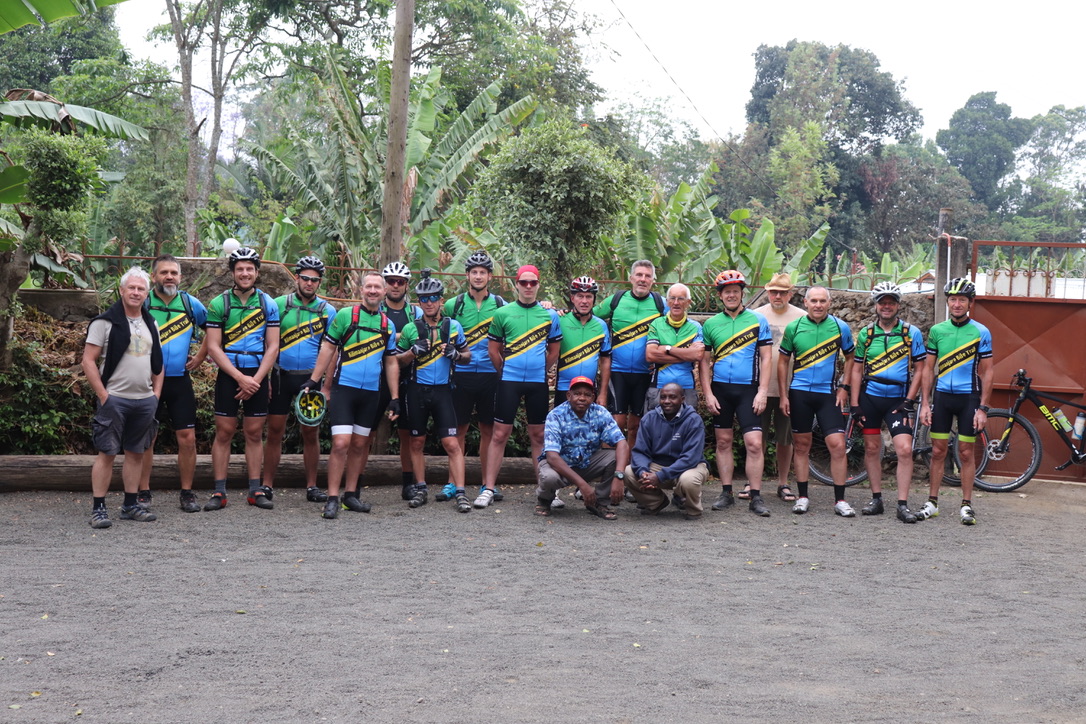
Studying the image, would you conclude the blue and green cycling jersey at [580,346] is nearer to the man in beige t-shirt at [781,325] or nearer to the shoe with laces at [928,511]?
the man in beige t-shirt at [781,325]

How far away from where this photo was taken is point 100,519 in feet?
24.4

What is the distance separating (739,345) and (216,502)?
4.48m

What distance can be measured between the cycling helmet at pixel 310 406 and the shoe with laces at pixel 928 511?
4.99 metres

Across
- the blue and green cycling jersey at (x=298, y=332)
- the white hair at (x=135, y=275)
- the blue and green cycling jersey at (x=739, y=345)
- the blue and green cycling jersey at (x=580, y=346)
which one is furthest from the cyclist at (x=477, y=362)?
the white hair at (x=135, y=275)

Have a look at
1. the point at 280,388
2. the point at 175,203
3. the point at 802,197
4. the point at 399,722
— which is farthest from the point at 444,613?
the point at 802,197

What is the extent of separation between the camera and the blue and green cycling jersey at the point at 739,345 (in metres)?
8.80

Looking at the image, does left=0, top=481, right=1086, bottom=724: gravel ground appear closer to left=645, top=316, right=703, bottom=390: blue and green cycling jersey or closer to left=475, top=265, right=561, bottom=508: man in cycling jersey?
left=475, top=265, right=561, bottom=508: man in cycling jersey

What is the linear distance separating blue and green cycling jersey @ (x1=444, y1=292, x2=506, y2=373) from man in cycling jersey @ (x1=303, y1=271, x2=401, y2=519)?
Result: 78 centimetres

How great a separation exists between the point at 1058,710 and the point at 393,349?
17.8 ft

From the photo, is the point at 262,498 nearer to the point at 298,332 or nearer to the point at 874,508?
the point at 298,332

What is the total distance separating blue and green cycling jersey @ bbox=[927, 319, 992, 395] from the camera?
855cm

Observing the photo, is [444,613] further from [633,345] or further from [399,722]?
[633,345]

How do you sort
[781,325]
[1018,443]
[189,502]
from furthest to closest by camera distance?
1. [1018,443]
2. [781,325]
3. [189,502]

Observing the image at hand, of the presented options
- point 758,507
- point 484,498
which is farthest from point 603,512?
point 758,507
